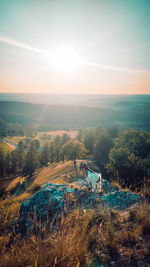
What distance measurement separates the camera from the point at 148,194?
5.20 meters

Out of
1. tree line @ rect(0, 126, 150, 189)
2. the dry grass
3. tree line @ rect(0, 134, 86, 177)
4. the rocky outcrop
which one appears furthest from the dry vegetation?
tree line @ rect(0, 134, 86, 177)

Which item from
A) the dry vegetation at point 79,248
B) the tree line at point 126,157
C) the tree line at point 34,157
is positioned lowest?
the tree line at point 34,157

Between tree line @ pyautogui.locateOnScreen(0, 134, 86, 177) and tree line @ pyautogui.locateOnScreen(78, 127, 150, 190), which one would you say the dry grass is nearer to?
tree line @ pyautogui.locateOnScreen(78, 127, 150, 190)

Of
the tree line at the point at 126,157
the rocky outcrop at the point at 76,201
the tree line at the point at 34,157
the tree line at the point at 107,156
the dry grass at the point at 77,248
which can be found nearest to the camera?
the dry grass at the point at 77,248

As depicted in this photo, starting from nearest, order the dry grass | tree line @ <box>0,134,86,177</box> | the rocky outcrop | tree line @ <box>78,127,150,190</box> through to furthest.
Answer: the dry grass < the rocky outcrop < tree line @ <box>78,127,150,190</box> < tree line @ <box>0,134,86,177</box>

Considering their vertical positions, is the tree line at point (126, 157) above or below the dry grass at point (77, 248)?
below

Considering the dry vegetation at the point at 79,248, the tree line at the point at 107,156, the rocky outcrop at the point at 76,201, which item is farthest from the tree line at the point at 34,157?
the dry vegetation at the point at 79,248

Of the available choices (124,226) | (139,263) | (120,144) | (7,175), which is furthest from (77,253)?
(7,175)

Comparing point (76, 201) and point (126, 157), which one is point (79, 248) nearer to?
point (76, 201)

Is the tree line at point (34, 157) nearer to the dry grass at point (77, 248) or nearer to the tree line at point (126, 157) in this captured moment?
the tree line at point (126, 157)

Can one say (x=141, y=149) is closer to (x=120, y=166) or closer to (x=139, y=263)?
(x=120, y=166)

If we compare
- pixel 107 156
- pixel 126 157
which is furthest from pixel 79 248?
pixel 107 156

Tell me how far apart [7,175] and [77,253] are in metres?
55.7

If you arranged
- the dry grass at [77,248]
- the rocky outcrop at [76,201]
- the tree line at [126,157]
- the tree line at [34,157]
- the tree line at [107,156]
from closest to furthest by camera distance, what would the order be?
the dry grass at [77,248] → the rocky outcrop at [76,201] → the tree line at [126,157] → the tree line at [107,156] → the tree line at [34,157]
